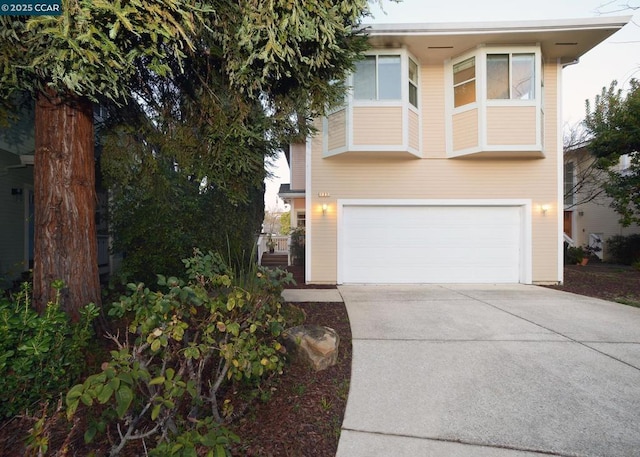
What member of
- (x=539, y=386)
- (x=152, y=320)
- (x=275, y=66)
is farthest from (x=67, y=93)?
(x=539, y=386)

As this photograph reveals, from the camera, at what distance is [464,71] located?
741 cm

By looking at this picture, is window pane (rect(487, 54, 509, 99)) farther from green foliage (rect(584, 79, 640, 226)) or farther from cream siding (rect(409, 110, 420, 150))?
green foliage (rect(584, 79, 640, 226))

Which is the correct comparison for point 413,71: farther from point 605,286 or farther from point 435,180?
point 605,286

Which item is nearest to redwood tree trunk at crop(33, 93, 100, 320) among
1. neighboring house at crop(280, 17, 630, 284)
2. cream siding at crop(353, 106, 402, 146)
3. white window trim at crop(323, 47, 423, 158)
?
neighboring house at crop(280, 17, 630, 284)

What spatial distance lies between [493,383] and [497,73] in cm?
688

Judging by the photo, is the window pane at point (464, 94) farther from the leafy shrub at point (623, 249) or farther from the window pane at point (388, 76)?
the leafy shrub at point (623, 249)

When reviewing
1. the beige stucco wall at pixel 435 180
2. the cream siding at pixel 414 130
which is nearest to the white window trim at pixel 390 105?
the cream siding at pixel 414 130

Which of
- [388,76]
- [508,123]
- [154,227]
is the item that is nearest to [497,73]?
[508,123]

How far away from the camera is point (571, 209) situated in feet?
50.4

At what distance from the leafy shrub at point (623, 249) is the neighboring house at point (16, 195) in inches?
681

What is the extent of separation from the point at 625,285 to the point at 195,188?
9.68 metres

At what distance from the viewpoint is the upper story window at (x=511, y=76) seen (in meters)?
7.05

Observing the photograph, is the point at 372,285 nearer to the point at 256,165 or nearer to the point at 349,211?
the point at 349,211

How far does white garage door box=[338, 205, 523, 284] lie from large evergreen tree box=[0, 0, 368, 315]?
167 inches
